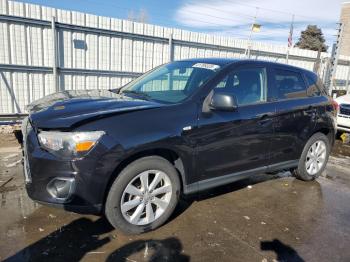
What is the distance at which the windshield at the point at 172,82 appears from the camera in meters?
3.83

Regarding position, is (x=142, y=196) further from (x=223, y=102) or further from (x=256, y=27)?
(x=256, y=27)

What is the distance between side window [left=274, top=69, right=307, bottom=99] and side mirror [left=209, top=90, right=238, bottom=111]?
1237 mm

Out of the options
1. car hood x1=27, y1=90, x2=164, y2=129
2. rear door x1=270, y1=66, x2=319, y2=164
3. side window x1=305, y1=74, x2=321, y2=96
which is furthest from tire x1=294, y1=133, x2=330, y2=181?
car hood x1=27, y1=90, x2=164, y2=129

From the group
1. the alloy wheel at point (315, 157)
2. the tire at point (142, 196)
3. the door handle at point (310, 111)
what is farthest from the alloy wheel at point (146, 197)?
the alloy wheel at point (315, 157)

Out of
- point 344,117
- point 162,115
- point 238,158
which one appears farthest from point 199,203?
point 344,117

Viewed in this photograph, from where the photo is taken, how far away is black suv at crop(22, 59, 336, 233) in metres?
3.01

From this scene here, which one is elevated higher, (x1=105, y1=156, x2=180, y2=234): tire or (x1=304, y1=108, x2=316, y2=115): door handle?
(x1=304, y1=108, x2=316, y2=115): door handle

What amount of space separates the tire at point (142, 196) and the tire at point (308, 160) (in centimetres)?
246

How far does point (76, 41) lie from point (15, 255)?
655cm

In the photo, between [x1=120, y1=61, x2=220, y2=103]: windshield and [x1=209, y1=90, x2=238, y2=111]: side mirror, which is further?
[x1=120, y1=61, x2=220, y2=103]: windshield

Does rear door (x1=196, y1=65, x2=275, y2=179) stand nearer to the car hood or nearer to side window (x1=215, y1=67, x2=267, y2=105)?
side window (x1=215, y1=67, x2=267, y2=105)

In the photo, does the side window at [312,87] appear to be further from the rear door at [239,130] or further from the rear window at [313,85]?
the rear door at [239,130]

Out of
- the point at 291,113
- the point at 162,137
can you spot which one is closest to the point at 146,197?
the point at 162,137

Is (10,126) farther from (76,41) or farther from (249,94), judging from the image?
(249,94)
